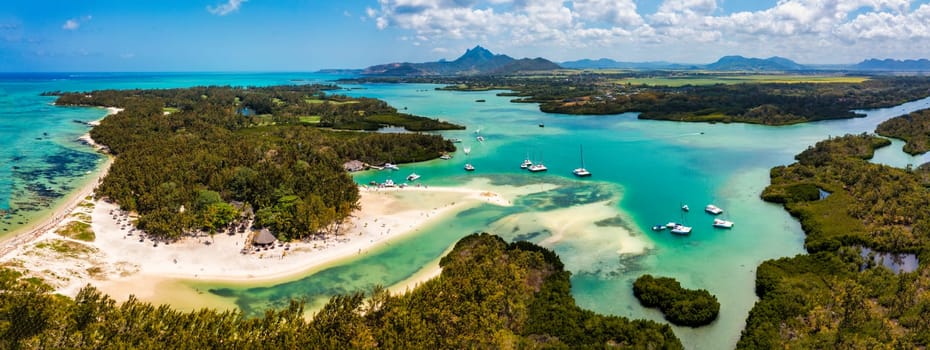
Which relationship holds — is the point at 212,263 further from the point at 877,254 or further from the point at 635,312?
the point at 877,254

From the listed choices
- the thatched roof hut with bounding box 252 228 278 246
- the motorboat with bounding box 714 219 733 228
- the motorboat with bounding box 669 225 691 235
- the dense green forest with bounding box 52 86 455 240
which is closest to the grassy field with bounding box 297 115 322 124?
the dense green forest with bounding box 52 86 455 240

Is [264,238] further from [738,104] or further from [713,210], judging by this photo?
[738,104]

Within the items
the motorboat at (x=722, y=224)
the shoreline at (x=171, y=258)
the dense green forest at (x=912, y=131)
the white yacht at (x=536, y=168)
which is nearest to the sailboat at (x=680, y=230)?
the motorboat at (x=722, y=224)

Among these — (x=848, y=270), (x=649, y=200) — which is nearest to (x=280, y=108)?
(x=649, y=200)

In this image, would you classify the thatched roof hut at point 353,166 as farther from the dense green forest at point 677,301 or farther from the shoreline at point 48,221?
the dense green forest at point 677,301

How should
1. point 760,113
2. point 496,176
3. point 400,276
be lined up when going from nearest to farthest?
point 400,276, point 496,176, point 760,113

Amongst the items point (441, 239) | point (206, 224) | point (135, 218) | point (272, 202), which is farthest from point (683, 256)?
point (135, 218)
